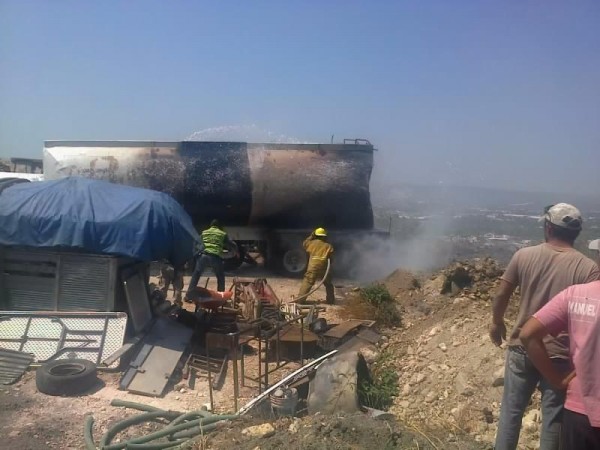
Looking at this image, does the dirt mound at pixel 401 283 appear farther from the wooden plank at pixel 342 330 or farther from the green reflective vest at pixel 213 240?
the green reflective vest at pixel 213 240

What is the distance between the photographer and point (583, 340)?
9.32 ft

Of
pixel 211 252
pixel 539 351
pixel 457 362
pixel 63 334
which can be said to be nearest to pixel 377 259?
pixel 211 252

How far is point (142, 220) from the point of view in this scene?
7609 millimetres

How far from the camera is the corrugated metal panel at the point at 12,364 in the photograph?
6.51 meters

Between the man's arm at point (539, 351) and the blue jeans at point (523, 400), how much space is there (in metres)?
0.26

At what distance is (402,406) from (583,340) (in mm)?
3261

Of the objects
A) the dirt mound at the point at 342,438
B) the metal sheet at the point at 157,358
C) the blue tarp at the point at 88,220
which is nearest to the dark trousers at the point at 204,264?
the blue tarp at the point at 88,220

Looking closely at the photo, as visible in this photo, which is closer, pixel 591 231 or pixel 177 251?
pixel 177 251

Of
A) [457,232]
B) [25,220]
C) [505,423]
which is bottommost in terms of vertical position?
[457,232]

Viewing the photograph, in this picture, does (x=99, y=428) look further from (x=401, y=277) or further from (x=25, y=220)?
(x=401, y=277)

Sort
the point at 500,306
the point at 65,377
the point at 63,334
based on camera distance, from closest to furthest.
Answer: the point at 500,306 → the point at 65,377 → the point at 63,334

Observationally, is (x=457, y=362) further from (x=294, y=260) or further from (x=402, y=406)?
(x=294, y=260)

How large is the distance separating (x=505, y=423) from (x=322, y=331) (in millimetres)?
4183

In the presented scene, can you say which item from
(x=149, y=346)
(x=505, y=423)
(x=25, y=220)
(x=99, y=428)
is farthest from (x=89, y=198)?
(x=505, y=423)
